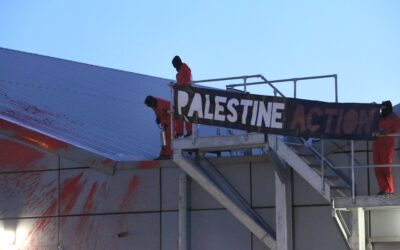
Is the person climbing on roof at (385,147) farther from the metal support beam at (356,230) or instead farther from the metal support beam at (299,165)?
the metal support beam at (299,165)

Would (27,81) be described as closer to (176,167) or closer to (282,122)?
(176,167)

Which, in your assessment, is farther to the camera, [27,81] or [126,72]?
[126,72]

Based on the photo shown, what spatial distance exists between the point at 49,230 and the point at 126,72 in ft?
37.3

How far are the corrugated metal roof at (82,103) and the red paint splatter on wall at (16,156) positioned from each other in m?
0.48

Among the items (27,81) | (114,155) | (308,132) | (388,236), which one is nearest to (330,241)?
(388,236)

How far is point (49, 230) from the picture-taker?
1664 centimetres

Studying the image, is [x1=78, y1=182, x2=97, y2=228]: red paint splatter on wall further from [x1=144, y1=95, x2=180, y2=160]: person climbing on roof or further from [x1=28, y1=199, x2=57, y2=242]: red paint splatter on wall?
[x1=144, y1=95, x2=180, y2=160]: person climbing on roof

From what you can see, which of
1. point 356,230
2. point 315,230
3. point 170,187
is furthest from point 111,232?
point 356,230

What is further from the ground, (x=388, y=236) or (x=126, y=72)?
(x=126, y=72)

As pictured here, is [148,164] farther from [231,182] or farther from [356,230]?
[356,230]

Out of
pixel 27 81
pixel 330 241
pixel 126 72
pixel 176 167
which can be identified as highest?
pixel 126 72

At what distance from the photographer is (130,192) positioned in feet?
52.3

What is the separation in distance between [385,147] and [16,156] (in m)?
7.85

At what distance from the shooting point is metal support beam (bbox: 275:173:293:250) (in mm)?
14219
